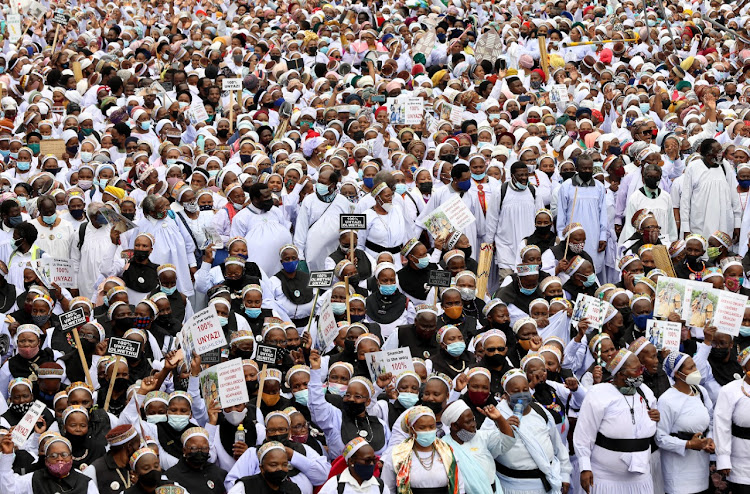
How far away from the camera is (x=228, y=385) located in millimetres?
8500

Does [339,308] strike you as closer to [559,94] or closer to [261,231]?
[261,231]

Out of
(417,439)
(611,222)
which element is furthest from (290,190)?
(417,439)

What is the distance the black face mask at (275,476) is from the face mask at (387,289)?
3457mm

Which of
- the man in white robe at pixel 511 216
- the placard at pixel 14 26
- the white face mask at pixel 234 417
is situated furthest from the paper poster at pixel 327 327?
the placard at pixel 14 26

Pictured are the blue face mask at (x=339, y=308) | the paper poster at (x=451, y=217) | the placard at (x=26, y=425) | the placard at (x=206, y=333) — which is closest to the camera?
the placard at (x=26, y=425)

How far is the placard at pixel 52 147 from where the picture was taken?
52.4 ft

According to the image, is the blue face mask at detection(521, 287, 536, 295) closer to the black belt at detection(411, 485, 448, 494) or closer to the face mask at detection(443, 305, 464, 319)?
the face mask at detection(443, 305, 464, 319)

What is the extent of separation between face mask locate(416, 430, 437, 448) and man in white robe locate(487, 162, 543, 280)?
6014 mm

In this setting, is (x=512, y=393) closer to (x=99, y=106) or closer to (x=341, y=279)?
(x=341, y=279)

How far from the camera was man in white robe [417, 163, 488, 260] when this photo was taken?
44.3 ft

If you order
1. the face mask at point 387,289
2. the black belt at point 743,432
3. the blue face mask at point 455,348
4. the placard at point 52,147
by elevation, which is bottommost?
the black belt at point 743,432

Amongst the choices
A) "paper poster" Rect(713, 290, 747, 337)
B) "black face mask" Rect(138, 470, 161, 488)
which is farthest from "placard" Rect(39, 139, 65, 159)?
"paper poster" Rect(713, 290, 747, 337)

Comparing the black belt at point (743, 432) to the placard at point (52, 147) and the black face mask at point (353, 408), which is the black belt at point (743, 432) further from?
the placard at point (52, 147)

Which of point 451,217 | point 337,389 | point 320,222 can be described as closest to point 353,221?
point 451,217
